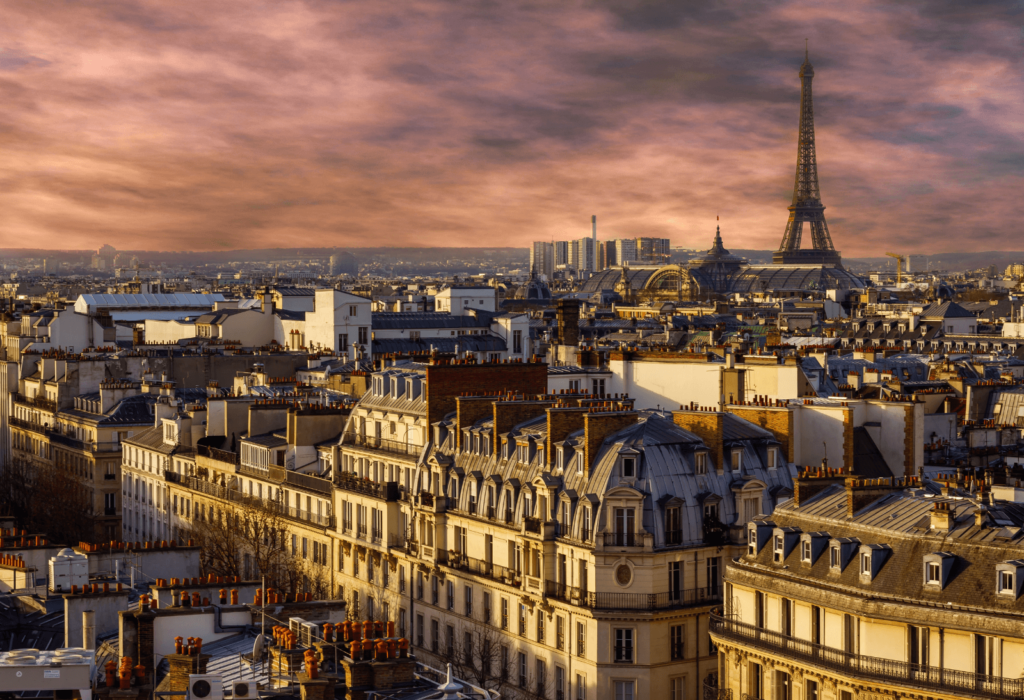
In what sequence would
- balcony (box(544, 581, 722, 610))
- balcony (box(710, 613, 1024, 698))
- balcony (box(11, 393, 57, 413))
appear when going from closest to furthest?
1. balcony (box(710, 613, 1024, 698))
2. balcony (box(544, 581, 722, 610))
3. balcony (box(11, 393, 57, 413))

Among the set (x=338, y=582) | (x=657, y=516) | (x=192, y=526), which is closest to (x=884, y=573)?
(x=657, y=516)

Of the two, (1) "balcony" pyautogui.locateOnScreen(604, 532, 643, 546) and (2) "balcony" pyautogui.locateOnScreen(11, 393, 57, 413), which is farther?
(2) "balcony" pyautogui.locateOnScreen(11, 393, 57, 413)

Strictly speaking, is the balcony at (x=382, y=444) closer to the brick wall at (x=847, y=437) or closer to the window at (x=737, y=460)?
the window at (x=737, y=460)

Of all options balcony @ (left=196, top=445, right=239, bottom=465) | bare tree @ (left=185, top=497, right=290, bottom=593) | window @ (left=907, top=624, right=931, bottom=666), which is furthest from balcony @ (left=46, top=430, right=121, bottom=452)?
window @ (left=907, top=624, right=931, bottom=666)

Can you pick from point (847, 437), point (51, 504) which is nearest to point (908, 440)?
point (847, 437)

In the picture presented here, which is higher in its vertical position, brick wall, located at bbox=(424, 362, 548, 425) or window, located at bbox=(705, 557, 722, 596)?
brick wall, located at bbox=(424, 362, 548, 425)

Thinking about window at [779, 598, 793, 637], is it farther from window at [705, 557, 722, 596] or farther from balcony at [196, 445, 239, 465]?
balcony at [196, 445, 239, 465]

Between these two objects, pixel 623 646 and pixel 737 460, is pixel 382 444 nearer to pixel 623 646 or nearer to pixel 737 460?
pixel 737 460

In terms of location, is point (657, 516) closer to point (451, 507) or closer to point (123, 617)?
point (451, 507)

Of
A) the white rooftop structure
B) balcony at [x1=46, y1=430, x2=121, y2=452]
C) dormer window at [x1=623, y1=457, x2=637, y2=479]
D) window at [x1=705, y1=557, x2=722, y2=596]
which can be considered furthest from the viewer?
the white rooftop structure
